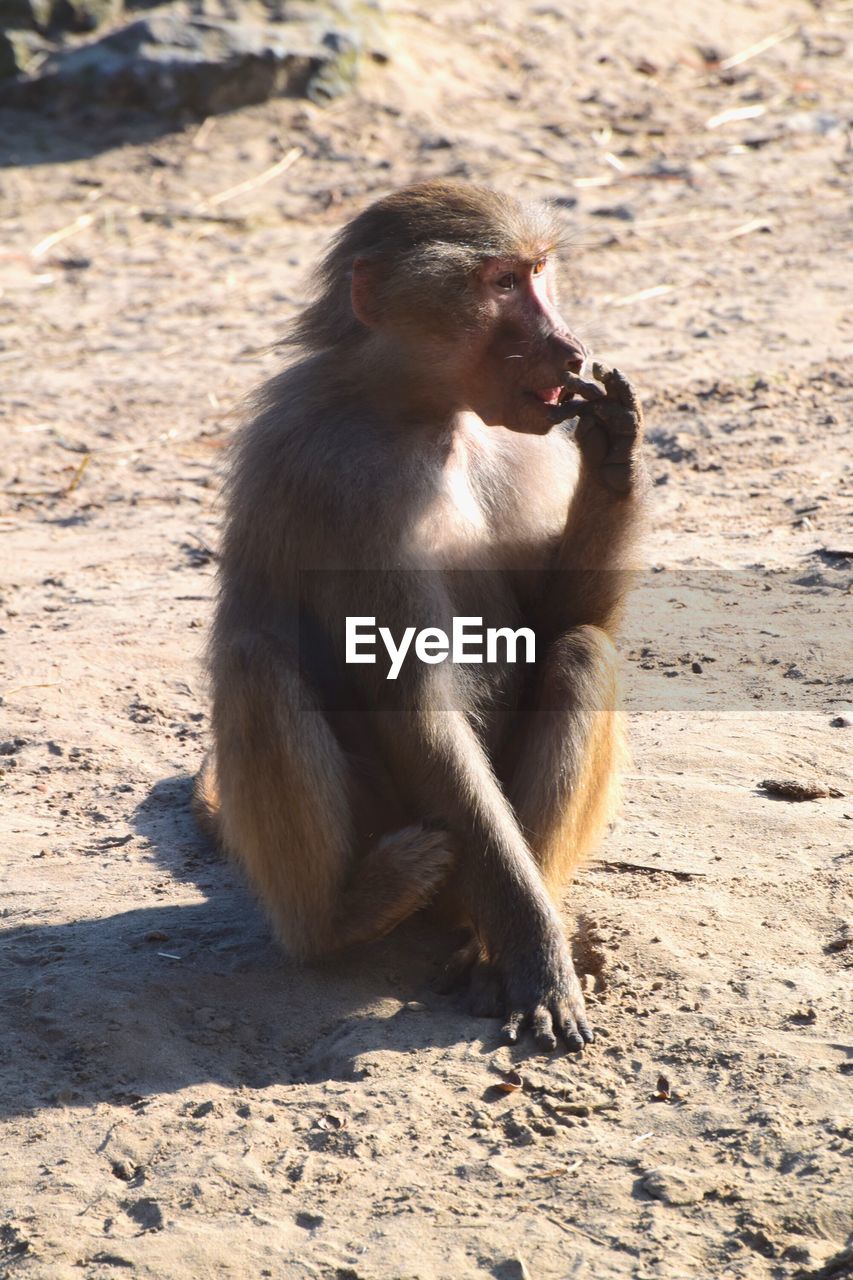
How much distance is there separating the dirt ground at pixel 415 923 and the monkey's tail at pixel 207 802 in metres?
0.08

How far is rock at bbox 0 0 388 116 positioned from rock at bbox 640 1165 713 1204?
8395mm

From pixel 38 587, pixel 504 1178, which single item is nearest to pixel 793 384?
pixel 38 587

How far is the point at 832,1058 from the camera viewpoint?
3.12 metres

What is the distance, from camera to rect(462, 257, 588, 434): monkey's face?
11.2 ft

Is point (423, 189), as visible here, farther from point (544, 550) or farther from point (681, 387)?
point (681, 387)

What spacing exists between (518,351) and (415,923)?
1365mm

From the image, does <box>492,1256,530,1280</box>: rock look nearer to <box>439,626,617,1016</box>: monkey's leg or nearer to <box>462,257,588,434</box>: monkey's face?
<box>439,626,617,1016</box>: monkey's leg

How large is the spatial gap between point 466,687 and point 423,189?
1109 millimetres

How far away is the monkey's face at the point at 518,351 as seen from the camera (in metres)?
3.42

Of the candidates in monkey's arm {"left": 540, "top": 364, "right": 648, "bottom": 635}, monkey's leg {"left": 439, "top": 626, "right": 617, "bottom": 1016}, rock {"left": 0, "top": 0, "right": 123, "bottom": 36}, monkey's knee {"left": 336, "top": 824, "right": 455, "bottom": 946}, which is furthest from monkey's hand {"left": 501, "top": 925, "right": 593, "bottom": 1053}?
rock {"left": 0, "top": 0, "right": 123, "bottom": 36}

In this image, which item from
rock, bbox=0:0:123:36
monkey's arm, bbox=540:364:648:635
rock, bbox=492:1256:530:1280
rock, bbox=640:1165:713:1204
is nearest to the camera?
rock, bbox=492:1256:530:1280

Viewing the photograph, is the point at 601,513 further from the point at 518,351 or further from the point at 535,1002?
the point at 535,1002
